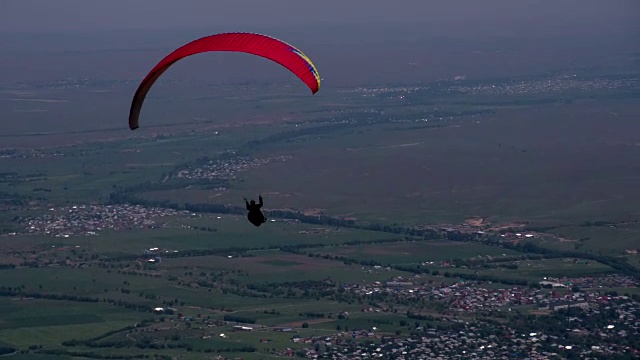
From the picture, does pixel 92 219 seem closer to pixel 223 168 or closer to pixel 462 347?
pixel 223 168

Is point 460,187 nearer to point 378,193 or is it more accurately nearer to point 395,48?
point 378,193

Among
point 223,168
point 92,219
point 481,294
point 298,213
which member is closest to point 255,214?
point 481,294

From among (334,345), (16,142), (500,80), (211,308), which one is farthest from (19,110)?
(334,345)

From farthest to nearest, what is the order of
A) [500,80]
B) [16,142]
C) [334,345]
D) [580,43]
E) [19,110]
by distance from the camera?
Answer: [580,43] → [500,80] → [19,110] → [16,142] → [334,345]

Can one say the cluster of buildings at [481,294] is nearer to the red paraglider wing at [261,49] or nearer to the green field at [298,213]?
the green field at [298,213]

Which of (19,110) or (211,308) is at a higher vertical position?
(19,110)

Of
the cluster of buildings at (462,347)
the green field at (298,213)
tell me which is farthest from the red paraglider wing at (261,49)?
the green field at (298,213)
